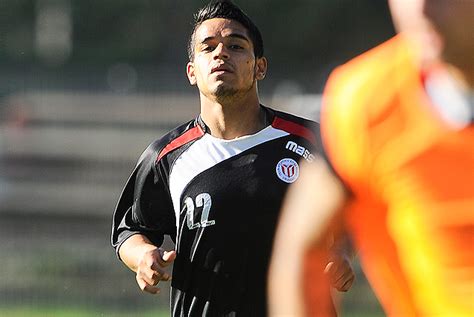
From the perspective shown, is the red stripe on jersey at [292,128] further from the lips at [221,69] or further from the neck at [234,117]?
the lips at [221,69]

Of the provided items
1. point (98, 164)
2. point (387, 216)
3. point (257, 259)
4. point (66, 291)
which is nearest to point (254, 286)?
point (257, 259)

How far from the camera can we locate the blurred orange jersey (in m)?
2.26

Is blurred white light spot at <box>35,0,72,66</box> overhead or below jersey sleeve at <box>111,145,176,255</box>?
overhead

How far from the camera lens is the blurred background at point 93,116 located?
1178cm

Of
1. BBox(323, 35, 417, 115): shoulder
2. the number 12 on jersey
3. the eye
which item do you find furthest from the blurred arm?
the eye

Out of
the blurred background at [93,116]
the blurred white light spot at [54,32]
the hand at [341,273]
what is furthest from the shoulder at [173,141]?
the blurred white light spot at [54,32]

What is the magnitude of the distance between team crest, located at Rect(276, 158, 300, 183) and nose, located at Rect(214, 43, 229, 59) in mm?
449

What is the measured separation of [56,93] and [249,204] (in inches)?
366

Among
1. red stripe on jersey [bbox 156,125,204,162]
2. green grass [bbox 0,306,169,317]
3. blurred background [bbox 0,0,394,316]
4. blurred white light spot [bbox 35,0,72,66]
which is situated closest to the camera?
red stripe on jersey [bbox 156,125,204,162]

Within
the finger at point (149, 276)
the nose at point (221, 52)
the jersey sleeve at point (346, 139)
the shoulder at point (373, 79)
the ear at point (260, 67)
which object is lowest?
the finger at point (149, 276)

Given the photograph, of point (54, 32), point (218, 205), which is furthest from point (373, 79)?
point (54, 32)

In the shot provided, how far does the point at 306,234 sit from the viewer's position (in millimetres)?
2258

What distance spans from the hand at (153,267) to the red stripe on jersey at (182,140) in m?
0.49

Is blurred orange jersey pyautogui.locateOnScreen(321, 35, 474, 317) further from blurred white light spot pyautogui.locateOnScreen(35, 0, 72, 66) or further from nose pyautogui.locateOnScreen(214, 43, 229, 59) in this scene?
blurred white light spot pyautogui.locateOnScreen(35, 0, 72, 66)
